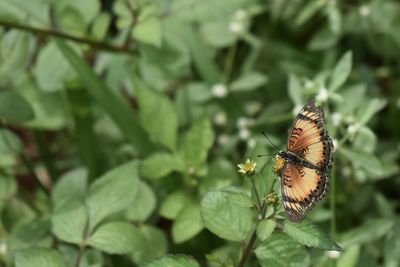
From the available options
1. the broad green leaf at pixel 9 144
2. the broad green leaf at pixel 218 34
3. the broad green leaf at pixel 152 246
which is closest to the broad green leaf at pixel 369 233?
the broad green leaf at pixel 152 246

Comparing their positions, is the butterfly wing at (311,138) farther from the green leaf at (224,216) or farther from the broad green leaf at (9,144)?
the broad green leaf at (9,144)

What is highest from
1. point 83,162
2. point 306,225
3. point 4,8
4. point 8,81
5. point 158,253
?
point 4,8

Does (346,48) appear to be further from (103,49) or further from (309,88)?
(103,49)

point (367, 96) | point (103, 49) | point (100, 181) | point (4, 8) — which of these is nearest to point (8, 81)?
point (4, 8)

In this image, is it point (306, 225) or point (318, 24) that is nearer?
point (306, 225)

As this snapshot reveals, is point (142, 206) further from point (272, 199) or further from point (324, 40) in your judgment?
point (324, 40)
